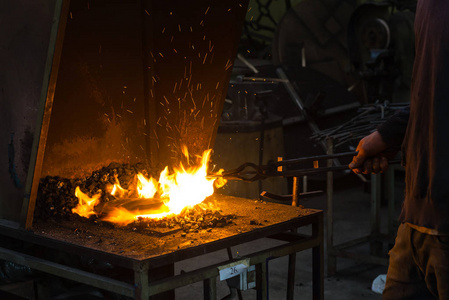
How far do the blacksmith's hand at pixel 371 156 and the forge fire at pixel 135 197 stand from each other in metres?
0.58

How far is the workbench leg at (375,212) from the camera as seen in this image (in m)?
4.31

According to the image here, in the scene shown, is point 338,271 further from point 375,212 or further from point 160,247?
point 160,247

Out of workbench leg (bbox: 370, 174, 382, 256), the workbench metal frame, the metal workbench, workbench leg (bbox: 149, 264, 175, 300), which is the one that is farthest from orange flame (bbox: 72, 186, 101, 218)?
workbench leg (bbox: 370, 174, 382, 256)

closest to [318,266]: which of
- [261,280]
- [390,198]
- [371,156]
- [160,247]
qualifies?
[261,280]

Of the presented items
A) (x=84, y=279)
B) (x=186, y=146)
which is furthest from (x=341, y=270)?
(x=84, y=279)

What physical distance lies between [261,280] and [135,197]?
786 mm

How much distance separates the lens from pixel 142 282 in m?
1.82

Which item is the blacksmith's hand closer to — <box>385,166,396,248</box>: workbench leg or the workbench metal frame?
the workbench metal frame

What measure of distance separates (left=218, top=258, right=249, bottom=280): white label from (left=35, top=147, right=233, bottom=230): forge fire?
0.67 ft

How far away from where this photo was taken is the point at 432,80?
171 cm

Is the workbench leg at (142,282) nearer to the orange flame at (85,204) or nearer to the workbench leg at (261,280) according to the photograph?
the workbench leg at (261,280)

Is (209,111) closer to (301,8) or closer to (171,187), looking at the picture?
(171,187)

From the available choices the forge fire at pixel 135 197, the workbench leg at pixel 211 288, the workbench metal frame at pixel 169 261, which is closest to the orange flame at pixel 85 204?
the forge fire at pixel 135 197

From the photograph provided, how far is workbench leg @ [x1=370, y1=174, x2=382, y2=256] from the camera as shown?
4.31m
